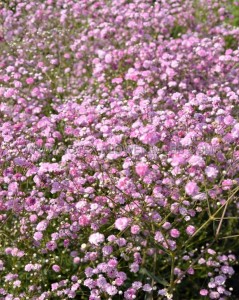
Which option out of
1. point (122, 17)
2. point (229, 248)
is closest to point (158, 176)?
point (229, 248)

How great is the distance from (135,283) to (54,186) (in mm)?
940

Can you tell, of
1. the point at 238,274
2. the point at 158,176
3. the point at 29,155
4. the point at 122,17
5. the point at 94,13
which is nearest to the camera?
the point at 158,176

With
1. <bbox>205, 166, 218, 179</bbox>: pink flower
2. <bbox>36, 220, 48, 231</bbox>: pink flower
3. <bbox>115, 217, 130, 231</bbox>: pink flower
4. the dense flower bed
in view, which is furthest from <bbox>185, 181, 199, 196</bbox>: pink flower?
<bbox>36, 220, 48, 231</bbox>: pink flower

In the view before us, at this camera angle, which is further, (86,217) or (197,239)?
(197,239)

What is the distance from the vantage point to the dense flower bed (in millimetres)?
3699

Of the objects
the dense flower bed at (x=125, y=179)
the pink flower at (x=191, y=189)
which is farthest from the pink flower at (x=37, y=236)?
the pink flower at (x=191, y=189)

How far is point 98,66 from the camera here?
5.94 meters

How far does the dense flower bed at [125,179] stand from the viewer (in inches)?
146

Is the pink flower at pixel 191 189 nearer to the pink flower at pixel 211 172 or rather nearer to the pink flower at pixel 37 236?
the pink flower at pixel 211 172

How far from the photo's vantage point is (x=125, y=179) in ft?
12.4

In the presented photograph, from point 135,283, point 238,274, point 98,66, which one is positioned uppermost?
point 98,66

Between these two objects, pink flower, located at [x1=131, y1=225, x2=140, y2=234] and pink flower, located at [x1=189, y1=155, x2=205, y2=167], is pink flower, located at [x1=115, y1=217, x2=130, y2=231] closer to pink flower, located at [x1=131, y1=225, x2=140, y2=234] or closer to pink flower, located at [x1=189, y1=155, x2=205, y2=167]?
pink flower, located at [x1=131, y1=225, x2=140, y2=234]

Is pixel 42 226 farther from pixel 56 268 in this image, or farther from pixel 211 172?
pixel 211 172

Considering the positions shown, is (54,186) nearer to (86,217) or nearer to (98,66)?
(86,217)
